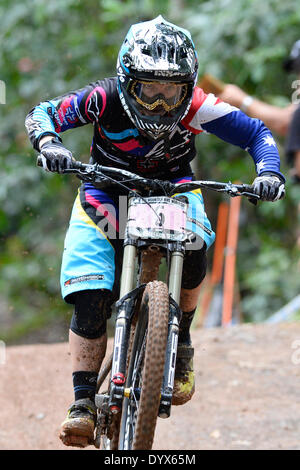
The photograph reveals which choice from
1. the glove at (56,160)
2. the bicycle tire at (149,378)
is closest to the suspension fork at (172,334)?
the bicycle tire at (149,378)

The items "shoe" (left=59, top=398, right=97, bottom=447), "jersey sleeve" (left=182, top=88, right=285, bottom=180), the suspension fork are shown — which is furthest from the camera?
"jersey sleeve" (left=182, top=88, right=285, bottom=180)

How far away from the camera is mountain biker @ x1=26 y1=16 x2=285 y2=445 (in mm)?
3623

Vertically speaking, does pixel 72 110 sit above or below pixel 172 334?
above

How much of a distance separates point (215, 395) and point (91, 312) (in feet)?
8.92

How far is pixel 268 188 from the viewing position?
355 centimetres

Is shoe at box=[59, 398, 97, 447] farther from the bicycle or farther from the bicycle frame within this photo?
the bicycle frame

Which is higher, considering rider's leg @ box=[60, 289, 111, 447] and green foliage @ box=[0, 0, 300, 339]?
green foliage @ box=[0, 0, 300, 339]

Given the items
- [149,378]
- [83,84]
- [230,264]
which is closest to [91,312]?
[149,378]

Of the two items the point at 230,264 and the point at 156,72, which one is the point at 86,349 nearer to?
the point at 156,72

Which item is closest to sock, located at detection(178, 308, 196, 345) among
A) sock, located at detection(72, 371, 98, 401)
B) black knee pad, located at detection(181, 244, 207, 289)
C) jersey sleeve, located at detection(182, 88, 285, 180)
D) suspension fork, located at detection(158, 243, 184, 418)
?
black knee pad, located at detection(181, 244, 207, 289)

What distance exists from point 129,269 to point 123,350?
15.7 inches

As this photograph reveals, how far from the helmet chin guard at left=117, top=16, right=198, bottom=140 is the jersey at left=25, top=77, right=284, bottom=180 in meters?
0.15

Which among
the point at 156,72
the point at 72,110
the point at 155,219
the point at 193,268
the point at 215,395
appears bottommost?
the point at 215,395

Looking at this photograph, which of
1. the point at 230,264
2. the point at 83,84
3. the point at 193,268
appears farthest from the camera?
the point at 83,84
